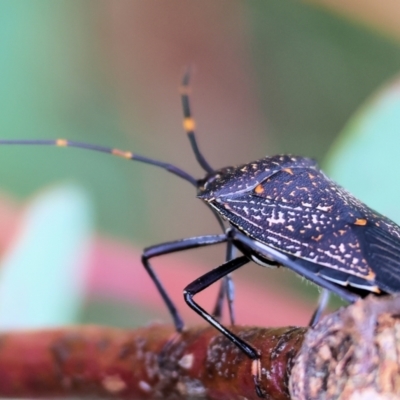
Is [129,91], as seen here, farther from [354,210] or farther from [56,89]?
[354,210]

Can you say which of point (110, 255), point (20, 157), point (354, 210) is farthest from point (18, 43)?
point (354, 210)

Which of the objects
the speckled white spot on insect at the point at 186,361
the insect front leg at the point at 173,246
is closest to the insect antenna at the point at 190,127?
the insect front leg at the point at 173,246

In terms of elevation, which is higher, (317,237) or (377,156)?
(377,156)

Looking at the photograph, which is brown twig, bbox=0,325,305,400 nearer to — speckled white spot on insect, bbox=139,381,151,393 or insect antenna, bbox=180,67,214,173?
speckled white spot on insect, bbox=139,381,151,393

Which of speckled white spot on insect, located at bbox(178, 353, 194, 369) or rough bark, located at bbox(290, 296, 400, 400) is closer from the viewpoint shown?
rough bark, located at bbox(290, 296, 400, 400)

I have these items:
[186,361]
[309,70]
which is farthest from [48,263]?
[309,70]

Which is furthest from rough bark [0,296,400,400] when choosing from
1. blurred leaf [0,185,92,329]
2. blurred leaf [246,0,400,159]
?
blurred leaf [246,0,400,159]

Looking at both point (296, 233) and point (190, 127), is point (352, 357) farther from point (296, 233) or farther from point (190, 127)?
point (190, 127)

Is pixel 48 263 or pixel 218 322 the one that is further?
pixel 48 263
